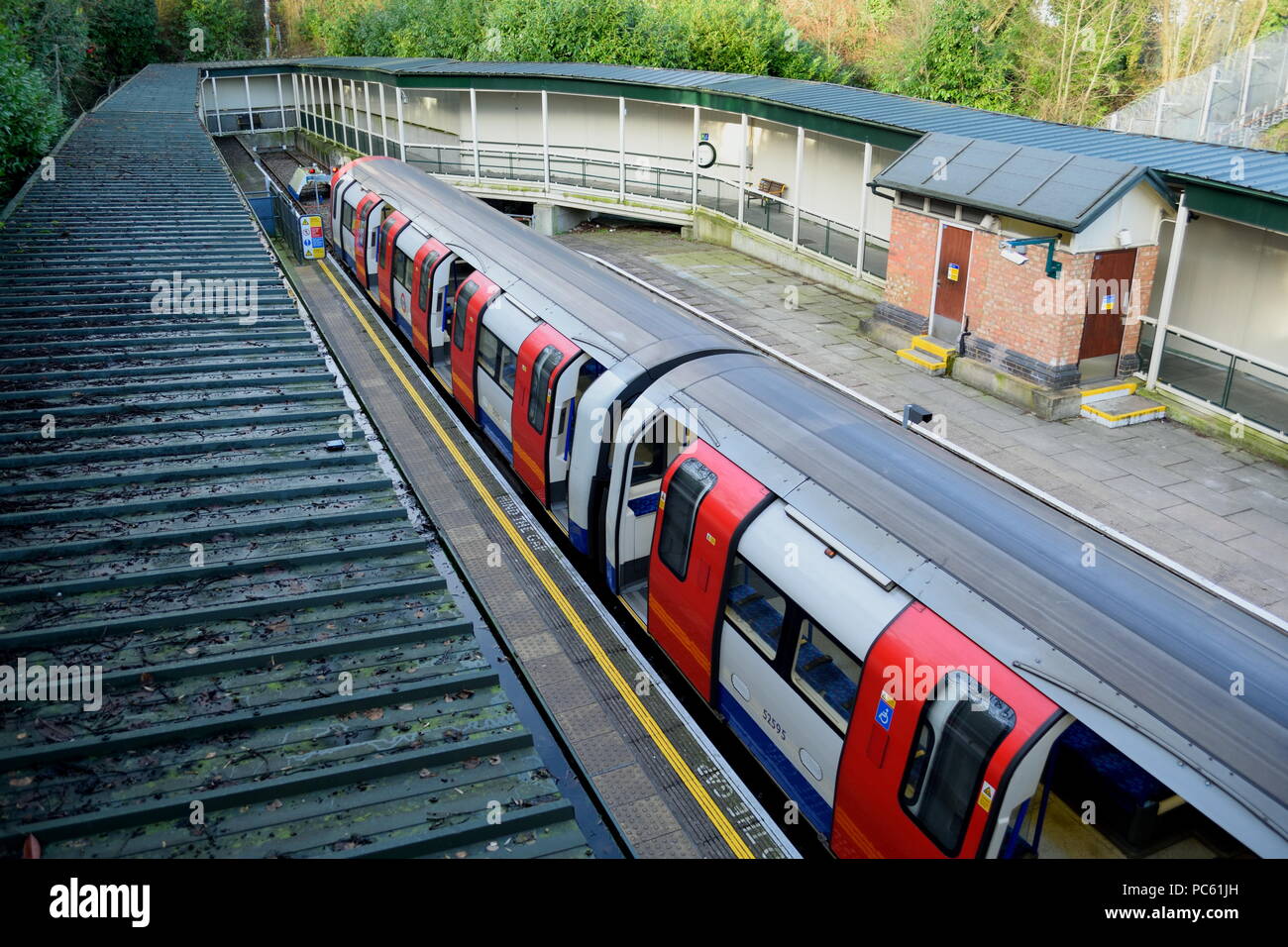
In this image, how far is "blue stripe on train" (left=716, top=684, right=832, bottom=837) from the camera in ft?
25.7

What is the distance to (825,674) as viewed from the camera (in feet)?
25.4

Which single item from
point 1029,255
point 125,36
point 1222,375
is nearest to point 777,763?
point 1029,255

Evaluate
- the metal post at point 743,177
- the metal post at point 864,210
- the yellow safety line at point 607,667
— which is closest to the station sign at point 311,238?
the metal post at point 743,177

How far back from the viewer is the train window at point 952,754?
6051mm

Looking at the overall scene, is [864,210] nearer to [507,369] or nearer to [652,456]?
[507,369]

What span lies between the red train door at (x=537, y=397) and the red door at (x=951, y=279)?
28.0 feet

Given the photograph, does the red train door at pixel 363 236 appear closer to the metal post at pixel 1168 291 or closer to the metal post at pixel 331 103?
the metal post at pixel 1168 291

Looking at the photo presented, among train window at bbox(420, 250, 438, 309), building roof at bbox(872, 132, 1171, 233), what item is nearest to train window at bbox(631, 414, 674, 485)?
train window at bbox(420, 250, 438, 309)

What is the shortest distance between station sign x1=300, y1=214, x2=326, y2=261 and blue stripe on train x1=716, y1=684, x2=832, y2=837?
2080cm

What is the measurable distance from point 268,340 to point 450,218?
284 inches

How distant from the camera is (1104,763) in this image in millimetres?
6512

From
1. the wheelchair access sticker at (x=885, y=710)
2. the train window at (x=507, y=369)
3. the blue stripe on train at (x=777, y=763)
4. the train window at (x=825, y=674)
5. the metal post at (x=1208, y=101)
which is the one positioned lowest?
the blue stripe on train at (x=777, y=763)

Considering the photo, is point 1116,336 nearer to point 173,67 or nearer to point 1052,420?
point 1052,420
